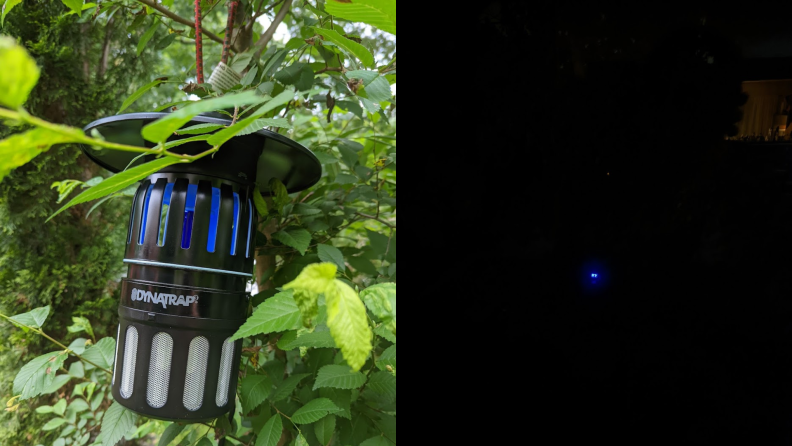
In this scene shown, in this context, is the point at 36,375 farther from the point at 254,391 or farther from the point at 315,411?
the point at 315,411

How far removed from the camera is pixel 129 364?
0.61 metres

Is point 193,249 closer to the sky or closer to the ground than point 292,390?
closer to the sky

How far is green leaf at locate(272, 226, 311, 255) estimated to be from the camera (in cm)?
76

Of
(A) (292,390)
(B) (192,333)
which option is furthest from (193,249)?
(A) (292,390)

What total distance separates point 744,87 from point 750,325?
6.4 inches

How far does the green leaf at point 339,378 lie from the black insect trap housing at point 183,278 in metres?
0.15

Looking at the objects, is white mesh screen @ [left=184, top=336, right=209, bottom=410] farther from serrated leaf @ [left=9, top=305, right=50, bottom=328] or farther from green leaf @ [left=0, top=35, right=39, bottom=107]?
green leaf @ [left=0, top=35, right=39, bottom=107]

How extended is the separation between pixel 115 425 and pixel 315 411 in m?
0.36

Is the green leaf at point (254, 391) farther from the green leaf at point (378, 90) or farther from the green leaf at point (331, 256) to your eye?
the green leaf at point (378, 90)

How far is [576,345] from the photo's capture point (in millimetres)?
320

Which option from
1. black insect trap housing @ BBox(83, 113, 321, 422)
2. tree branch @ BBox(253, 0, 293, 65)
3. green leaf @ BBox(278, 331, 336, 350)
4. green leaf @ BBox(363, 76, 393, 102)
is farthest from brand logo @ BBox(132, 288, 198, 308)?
tree branch @ BBox(253, 0, 293, 65)

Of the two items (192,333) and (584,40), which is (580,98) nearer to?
(584,40)

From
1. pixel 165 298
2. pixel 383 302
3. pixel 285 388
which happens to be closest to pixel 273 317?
pixel 383 302

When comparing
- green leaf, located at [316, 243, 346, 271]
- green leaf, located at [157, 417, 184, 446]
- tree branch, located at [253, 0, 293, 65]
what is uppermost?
tree branch, located at [253, 0, 293, 65]
